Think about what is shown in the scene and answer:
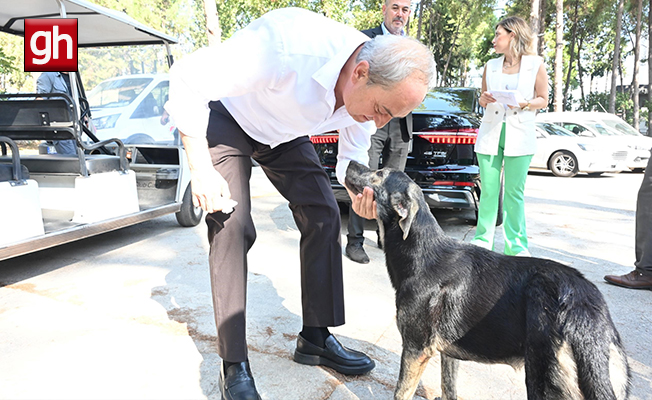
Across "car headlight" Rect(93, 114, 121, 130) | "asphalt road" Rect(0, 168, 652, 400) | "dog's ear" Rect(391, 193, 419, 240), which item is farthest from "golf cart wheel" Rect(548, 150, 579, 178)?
"dog's ear" Rect(391, 193, 419, 240)

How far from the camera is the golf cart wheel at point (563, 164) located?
12832 mm

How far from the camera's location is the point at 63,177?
15.2 ft

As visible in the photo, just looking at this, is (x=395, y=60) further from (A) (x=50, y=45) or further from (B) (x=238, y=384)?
(A) (x=50, y=45)

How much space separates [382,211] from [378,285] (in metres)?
1.65

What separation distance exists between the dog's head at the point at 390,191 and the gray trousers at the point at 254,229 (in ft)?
0.66

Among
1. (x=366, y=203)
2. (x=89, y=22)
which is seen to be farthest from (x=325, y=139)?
(x=366, y=203)

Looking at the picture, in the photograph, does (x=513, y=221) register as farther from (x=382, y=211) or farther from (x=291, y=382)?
(x=291, y=382)

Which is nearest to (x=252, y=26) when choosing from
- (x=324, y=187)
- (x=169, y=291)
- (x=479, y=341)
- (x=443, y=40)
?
(x=324, y=187)

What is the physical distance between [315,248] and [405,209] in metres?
0.60

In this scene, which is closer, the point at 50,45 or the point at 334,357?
the point at 334,357

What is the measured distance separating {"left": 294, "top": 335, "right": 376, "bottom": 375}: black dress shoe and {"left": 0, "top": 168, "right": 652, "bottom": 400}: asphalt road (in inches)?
1.9

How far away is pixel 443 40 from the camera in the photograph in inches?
1470

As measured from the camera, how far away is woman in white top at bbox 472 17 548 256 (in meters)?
4.26

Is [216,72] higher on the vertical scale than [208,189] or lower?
higher
